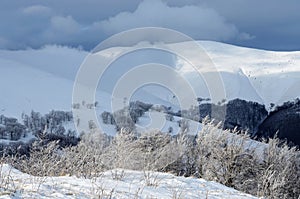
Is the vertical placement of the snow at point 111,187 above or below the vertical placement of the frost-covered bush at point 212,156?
below

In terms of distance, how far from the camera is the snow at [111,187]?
954 centimetres

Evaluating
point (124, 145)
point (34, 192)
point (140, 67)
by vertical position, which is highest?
point (140, 67)

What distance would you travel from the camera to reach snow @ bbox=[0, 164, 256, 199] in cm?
954

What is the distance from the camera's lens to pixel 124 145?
43.2 metres

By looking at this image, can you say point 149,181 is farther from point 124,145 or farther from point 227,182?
point 124,145

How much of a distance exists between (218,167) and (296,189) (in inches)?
455

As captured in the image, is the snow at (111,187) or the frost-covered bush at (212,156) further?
the frost-covered bush at (212,156)

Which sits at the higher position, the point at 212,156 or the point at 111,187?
the point at 212,156

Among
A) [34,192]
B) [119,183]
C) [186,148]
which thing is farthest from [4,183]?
[186,148]

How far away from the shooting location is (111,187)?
37.3 ft

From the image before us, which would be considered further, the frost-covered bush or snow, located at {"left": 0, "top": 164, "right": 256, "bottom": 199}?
the frost-covered bush

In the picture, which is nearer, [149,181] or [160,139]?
[149,181]

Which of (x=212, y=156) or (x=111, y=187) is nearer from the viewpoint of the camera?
(x=111, y=187)

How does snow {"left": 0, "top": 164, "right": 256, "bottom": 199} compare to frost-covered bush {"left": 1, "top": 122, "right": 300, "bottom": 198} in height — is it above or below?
below
